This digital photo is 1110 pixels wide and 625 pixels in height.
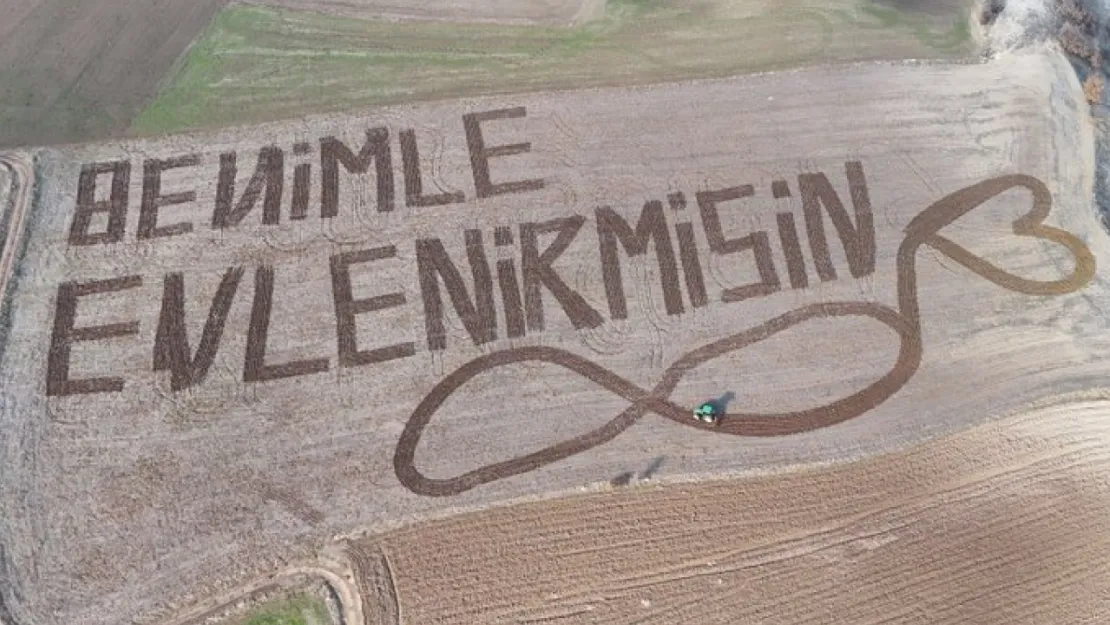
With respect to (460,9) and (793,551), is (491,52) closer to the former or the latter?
(460,9)

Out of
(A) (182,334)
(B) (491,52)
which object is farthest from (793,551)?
(B) (491,52)

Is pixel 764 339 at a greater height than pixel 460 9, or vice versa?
pixel 460 9

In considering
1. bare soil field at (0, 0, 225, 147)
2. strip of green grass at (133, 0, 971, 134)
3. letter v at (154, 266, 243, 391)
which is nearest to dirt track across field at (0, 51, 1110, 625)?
letter v at (154, 266, 243, 391)

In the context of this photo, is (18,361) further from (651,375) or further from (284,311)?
(651,375)

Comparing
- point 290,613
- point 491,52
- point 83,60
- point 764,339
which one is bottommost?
point 290,613

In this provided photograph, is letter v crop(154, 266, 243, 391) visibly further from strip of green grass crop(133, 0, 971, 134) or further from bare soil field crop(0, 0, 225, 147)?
bare soil field crop(0, 0, 225, 147)
